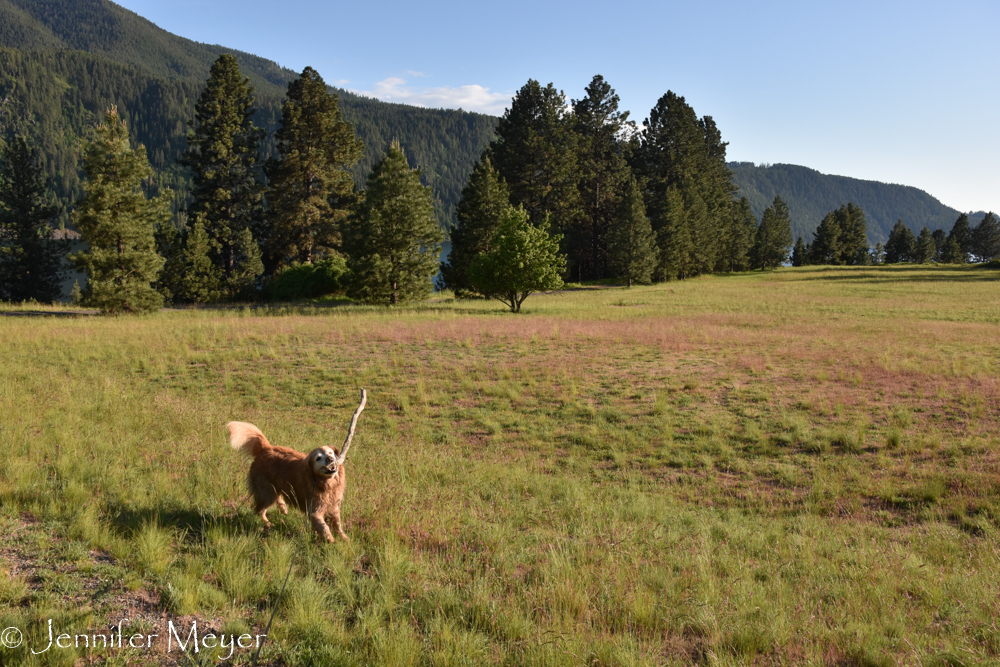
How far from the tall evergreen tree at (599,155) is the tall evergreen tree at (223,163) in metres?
33.4

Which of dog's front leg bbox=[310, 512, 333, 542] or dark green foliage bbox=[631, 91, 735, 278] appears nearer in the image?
dog's front leg bbox=[310, 512, 333, 542]

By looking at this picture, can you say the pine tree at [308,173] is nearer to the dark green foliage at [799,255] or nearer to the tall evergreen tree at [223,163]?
the tall evergreen tree at [223,163]

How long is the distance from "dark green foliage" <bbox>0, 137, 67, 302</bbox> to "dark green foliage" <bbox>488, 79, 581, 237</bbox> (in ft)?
126

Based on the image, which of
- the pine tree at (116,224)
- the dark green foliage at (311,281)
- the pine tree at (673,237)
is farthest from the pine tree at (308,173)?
the pine tree at (673,237)

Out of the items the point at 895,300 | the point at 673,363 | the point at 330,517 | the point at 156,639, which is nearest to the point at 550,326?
the point at 673,363

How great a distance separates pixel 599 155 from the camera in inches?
2371

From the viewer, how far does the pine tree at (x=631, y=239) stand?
5353 cm

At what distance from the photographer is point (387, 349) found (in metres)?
18.0

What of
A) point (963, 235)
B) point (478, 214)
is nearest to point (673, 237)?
point (478, 214)

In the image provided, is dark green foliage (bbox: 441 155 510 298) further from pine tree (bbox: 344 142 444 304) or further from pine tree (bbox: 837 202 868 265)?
pine tree (bbox: 837 202 868 265)

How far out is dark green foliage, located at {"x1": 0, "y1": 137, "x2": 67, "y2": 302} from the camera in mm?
39344

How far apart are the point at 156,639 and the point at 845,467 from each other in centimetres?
967

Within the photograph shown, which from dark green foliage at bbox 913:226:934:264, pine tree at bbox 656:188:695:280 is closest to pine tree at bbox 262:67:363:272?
pine tree at bbox 656:188:695:280

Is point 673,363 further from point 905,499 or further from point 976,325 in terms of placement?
point 976,325
